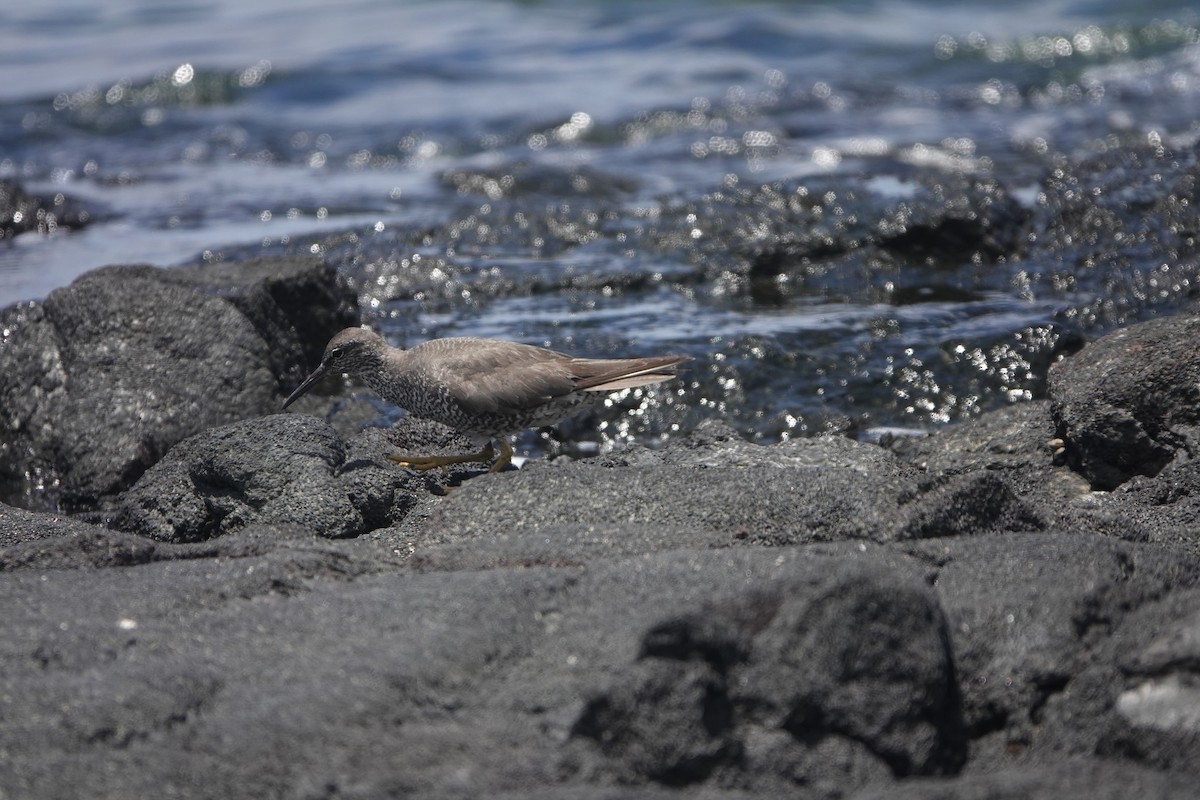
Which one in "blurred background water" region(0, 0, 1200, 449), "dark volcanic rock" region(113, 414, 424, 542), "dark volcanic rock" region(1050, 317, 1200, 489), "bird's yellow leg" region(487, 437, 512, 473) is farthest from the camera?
"blurred background water" region(0, 0, 1200, 449)

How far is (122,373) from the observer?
768 cm

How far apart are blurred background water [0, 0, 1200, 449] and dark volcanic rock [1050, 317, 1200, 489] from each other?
2015mm

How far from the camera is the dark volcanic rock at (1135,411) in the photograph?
20.0ft

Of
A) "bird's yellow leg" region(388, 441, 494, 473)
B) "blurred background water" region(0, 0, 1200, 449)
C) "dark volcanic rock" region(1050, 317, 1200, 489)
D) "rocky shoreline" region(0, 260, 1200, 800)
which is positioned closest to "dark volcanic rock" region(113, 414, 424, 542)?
"rocky shoreline" region(0, 260, 1200, 800)

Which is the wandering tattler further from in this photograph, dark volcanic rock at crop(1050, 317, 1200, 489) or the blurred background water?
dark volcanic rock at crop(1050, 317, 1200, 489)

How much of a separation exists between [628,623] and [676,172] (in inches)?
495

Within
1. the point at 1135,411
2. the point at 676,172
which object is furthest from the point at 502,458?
the point at 676,172

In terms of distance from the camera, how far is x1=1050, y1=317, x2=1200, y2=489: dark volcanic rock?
20.0ft

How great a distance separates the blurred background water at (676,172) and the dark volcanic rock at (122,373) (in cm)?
109

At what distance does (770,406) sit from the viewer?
8391mm

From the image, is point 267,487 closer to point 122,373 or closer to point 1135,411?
point 122,373

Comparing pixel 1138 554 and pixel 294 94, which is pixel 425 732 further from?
pixel 294 94

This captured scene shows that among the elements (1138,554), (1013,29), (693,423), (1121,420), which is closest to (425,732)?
(1138,554)

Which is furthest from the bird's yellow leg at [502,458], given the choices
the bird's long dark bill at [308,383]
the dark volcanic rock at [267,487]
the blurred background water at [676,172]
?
the blurred background water at [676,172]
